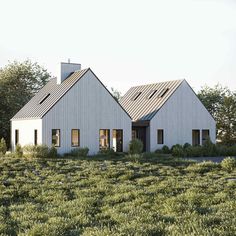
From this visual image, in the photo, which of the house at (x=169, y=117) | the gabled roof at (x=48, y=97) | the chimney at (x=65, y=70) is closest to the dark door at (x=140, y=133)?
the house at (x=169, y=117)

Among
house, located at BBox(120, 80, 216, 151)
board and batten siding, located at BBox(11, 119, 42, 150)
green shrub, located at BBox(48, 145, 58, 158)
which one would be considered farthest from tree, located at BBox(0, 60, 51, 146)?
green shrub, located at BBox(48, 145, 58, 158)

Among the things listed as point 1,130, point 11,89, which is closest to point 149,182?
point 1,130

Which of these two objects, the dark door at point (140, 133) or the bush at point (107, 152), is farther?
the dark door at point (140, 133)

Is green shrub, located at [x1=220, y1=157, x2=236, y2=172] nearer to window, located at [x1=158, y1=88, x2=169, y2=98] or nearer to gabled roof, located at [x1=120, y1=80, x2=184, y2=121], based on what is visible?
gabled roof, located at [x1=120, y1=80, x2=184, y2=121]

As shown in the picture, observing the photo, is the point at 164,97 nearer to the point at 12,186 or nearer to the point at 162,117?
the point at 162,117

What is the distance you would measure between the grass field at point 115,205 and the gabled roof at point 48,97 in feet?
44.4

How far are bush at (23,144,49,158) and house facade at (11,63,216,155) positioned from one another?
209 centimetres

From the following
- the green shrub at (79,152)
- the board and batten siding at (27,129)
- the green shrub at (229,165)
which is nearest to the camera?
the green shrub at (229,165)

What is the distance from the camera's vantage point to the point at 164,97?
37.0m

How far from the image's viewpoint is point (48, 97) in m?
33.4

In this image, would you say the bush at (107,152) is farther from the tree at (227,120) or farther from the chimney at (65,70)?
the tree at (227,120)

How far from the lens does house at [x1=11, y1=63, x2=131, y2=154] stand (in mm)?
30641

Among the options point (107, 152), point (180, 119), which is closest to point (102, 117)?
point (107, 152)

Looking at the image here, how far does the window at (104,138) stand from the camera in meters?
32.8
